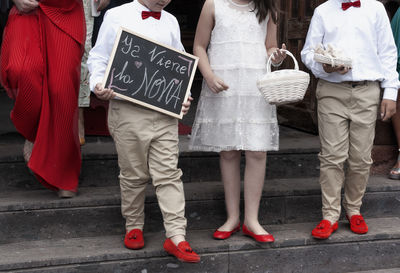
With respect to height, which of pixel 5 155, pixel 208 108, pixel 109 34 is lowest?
pixel 5 155

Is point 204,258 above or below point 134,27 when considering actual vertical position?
below

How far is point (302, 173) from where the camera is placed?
14.0ft

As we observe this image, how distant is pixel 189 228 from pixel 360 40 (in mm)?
1589

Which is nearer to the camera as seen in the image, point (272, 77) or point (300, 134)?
point (272, 77)

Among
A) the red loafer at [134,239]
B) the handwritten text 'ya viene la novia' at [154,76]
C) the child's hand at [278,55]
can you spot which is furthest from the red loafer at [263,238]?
the child's hand at [278,55]

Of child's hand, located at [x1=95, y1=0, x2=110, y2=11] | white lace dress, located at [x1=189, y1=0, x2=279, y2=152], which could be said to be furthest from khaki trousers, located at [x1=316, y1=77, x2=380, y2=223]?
child's hand, located at [x1=95, y1=0, x2=110, y2=11]

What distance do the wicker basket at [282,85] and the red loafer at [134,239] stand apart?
1.06 meters

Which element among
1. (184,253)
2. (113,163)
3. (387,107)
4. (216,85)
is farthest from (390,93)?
(113,163)

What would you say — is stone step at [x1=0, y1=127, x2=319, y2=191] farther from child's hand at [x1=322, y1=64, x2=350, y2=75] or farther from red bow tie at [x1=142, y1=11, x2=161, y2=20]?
red bow tie at [x1=142, y1=11, x2=161, y2=20]

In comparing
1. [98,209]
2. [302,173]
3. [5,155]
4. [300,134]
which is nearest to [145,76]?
[98,209]

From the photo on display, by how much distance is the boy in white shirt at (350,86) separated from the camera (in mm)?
3416

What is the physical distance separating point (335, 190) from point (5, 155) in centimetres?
216

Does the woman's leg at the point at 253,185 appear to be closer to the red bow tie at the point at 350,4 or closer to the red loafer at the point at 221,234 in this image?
the red loafer at the point at 221,234

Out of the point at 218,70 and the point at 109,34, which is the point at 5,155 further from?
the point at 218,70
